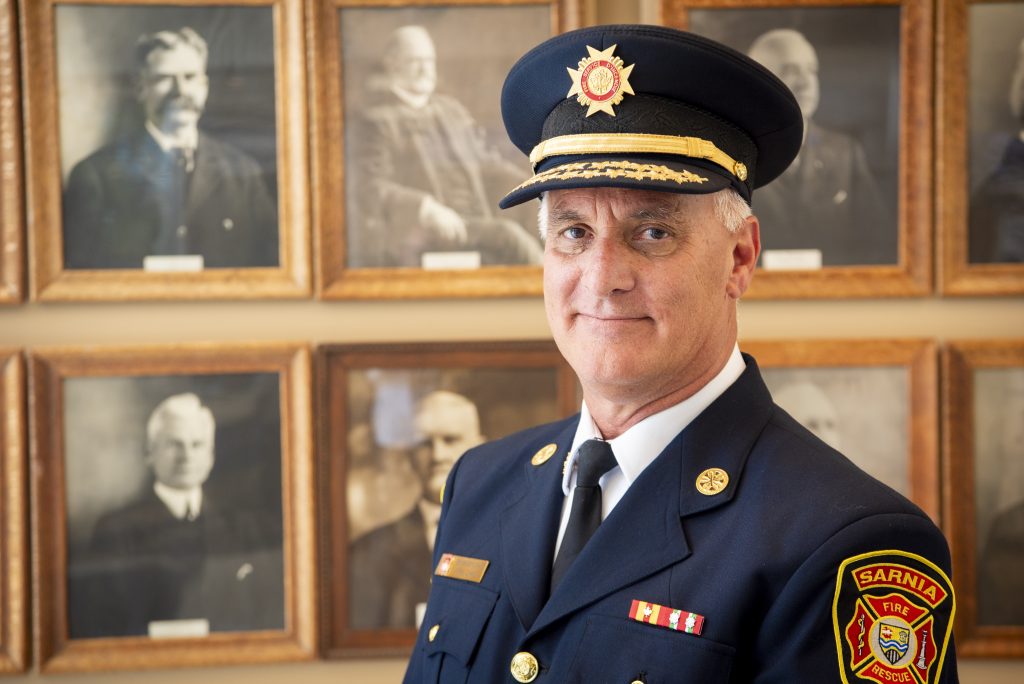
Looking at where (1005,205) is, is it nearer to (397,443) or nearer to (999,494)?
(999,494)

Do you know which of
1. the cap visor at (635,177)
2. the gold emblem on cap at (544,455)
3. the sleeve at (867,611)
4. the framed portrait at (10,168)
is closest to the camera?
the sleeve at (867,611)

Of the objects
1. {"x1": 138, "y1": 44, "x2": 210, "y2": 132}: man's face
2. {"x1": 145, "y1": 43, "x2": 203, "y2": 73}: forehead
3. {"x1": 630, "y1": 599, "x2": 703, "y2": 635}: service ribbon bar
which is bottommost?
{"x1": 630, "y1": 599, "x2": 703, "y2": 635}: service ribbon bar

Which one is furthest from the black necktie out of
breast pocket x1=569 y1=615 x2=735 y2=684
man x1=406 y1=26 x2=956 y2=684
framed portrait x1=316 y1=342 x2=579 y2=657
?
framed portrait x1=316 y1=342 x2=579 y2=657

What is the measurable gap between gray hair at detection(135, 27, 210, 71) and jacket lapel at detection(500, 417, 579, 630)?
1.20 metres

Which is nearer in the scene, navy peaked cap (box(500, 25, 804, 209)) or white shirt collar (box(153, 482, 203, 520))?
navy peaked cap (box(500, 25, 804, 209))

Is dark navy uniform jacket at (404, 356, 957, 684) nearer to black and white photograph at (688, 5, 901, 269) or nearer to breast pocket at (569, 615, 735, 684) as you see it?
breast pocket at (569, 615, 735, 684)

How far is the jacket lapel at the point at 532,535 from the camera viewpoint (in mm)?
1208

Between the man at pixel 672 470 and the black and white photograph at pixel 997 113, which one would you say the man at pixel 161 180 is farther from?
the black and white photograph at pixel 997 113

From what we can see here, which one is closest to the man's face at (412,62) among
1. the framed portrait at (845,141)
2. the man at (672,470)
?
the framed portrait at (845,141)

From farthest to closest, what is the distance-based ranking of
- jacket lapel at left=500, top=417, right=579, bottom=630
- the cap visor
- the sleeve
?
1. jacket lapel at left=500, top=417, right=579, bottom=630
2. the cap visor
3. the sleeve

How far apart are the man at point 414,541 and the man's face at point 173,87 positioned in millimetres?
777

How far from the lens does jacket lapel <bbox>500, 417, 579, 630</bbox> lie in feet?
3.96

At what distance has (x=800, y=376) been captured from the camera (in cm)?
206

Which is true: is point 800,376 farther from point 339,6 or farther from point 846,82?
point 339,6
